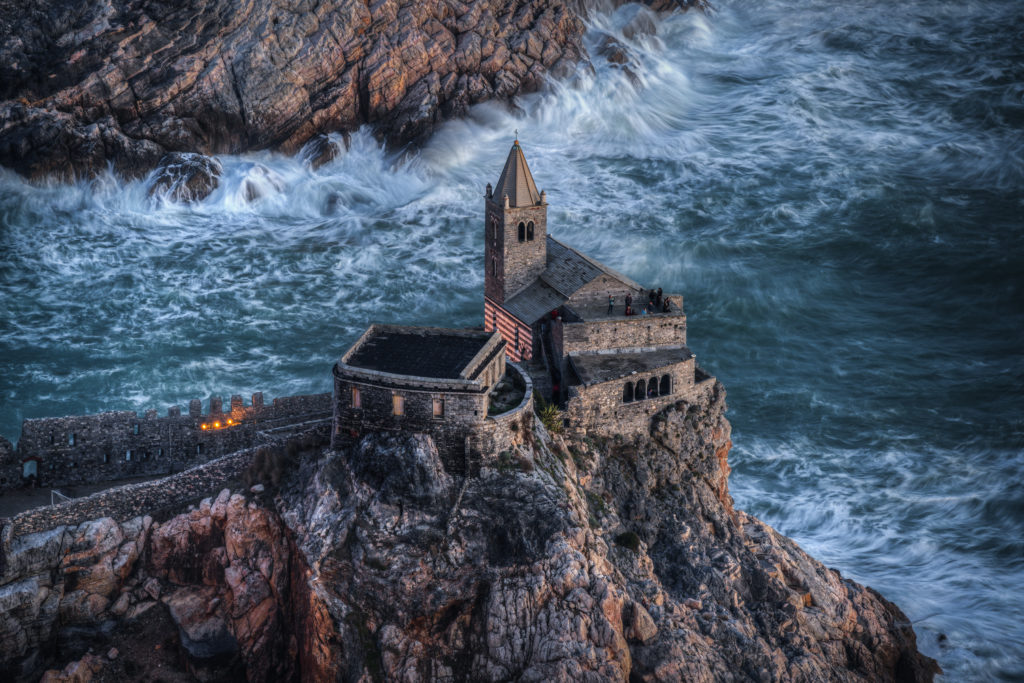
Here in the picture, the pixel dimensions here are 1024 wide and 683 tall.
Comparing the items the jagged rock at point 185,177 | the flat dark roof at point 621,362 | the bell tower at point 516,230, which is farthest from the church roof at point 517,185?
the jagged rock at point 185,177

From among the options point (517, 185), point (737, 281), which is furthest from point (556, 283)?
point (737, 281)

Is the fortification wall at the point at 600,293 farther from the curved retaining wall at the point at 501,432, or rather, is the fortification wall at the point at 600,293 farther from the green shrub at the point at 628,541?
the green shrub at the point at 628,541

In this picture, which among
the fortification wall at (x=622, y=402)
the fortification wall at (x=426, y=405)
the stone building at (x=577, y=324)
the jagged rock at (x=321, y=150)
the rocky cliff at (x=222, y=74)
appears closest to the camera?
the fortification wall at (x=426, y=405)

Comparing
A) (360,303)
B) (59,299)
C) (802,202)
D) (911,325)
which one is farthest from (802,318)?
(59,299)

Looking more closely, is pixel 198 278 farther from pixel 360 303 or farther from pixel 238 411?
pixel 238 411

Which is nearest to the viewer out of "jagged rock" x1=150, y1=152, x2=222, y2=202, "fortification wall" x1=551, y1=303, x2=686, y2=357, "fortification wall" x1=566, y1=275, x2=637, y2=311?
"fortification wall" x1=551, y1=303, x2=686, y2=357

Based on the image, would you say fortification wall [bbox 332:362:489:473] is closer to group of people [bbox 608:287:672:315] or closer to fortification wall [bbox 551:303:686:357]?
fortification wall [bbox 551:303:686:357]

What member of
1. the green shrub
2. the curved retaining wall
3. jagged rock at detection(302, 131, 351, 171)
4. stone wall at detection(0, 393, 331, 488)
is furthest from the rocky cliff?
the green shrub
